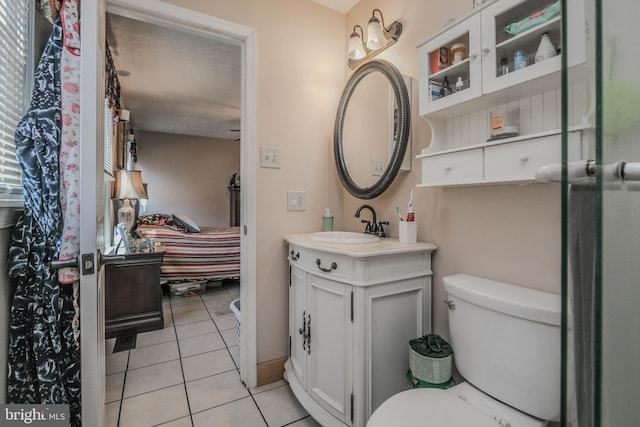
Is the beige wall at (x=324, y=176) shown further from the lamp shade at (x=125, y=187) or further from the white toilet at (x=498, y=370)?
the lamp shade at (x=125, y=187)

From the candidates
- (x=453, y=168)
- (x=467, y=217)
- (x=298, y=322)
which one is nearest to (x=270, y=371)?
(x=298, y=322)

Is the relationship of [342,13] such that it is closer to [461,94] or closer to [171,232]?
[461,94]

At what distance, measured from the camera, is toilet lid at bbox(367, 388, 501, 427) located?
87 cm

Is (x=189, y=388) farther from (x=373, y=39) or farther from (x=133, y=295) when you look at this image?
(x=373, y=39)

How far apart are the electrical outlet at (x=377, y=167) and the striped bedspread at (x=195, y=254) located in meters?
2.45

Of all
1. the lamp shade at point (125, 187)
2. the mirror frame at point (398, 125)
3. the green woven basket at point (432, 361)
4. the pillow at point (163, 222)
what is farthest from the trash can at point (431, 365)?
the pillow at point (163, 222)

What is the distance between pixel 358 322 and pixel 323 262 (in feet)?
1.03

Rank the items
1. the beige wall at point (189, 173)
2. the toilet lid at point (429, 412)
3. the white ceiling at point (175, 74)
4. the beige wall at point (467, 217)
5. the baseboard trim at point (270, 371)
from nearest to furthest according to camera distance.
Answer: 1. the toilet lid at point (429, 412)
2. the beige wall at point (467, 217)
3. the baseboard trim at point (270, 371)
4. the white ceiling at point (175, 74)
5. the beige wall at point (189, 173)

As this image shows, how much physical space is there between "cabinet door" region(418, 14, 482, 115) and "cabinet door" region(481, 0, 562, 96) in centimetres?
3

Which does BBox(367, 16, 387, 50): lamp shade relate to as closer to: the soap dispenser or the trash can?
the soap dispenser

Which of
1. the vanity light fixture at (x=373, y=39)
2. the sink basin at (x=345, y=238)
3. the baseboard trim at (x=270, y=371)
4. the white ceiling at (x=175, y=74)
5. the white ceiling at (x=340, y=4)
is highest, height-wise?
the white ceiling at (x=175, y=74)

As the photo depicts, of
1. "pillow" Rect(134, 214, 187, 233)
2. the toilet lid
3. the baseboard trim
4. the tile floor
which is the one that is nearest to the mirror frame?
the toilet lid

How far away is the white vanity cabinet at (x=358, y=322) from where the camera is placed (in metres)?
1.24

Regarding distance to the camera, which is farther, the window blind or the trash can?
the trash can
